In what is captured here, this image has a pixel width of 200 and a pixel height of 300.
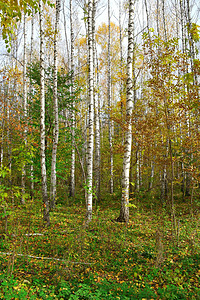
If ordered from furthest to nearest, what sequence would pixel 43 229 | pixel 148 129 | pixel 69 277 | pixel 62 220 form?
pixel 148 129, pixel 62 220, pixel 43 229, pixel 69 277

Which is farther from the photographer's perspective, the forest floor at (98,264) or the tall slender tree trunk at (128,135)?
the tall slender tree trunk at (128,135)

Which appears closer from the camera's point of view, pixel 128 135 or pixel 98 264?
pixel 98 264

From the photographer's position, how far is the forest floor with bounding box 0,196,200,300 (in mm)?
3047

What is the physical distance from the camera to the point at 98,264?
13.3 feet

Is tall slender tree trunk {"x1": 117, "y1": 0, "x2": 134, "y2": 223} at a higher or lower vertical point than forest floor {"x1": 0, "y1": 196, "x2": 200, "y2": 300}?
higher

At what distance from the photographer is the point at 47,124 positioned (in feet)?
30.4

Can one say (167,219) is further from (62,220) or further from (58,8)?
(58,8)

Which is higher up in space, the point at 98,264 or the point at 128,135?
the point at 128,135

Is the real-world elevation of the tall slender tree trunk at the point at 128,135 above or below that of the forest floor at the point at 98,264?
above

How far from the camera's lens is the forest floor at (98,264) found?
305 centimetres

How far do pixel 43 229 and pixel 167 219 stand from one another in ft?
15.2

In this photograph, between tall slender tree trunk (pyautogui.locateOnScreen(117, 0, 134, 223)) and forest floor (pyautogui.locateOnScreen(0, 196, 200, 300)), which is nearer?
forest floor (pyautogui.locateOnScreen(0, 196, 200, 300))

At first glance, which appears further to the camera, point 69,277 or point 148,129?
point 148,129

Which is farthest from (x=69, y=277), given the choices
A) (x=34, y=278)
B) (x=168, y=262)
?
(x=168, y=262)
